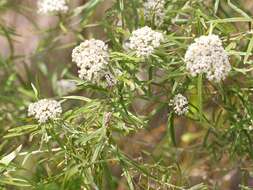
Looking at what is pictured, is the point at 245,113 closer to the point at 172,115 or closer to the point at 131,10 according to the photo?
the point at 172,115

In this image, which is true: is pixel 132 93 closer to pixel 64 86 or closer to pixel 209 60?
pixel 209 60

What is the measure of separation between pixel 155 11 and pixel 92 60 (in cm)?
31

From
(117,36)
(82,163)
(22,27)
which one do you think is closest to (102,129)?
(82,163)

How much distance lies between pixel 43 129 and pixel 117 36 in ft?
1.38

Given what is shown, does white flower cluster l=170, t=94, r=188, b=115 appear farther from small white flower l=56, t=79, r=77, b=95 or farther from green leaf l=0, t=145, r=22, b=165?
small white flower l=56, t=79, r=77, b=95

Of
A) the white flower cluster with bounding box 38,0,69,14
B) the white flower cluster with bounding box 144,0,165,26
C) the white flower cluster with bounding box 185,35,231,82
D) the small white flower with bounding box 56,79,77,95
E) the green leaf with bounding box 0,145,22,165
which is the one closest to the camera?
the white flower cluster with bounding box 185,35,231,82

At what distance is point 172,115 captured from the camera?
140 cm

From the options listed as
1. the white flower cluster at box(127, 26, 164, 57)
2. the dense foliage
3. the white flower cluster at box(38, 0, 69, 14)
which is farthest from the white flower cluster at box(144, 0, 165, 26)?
the white flower cluster at box(38, 0, 69, 14)

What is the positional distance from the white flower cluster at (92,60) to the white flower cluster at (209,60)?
17 cm

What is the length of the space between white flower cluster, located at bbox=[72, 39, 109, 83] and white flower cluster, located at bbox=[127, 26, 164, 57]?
0.08 metres

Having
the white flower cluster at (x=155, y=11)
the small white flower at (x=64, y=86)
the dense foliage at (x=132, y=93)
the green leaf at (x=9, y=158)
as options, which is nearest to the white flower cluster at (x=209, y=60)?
the dense foliage at (x=132, y=93)

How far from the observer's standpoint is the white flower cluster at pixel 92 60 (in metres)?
1.21

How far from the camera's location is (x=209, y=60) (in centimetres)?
117

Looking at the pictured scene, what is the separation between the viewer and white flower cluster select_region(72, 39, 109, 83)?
1.21 m
